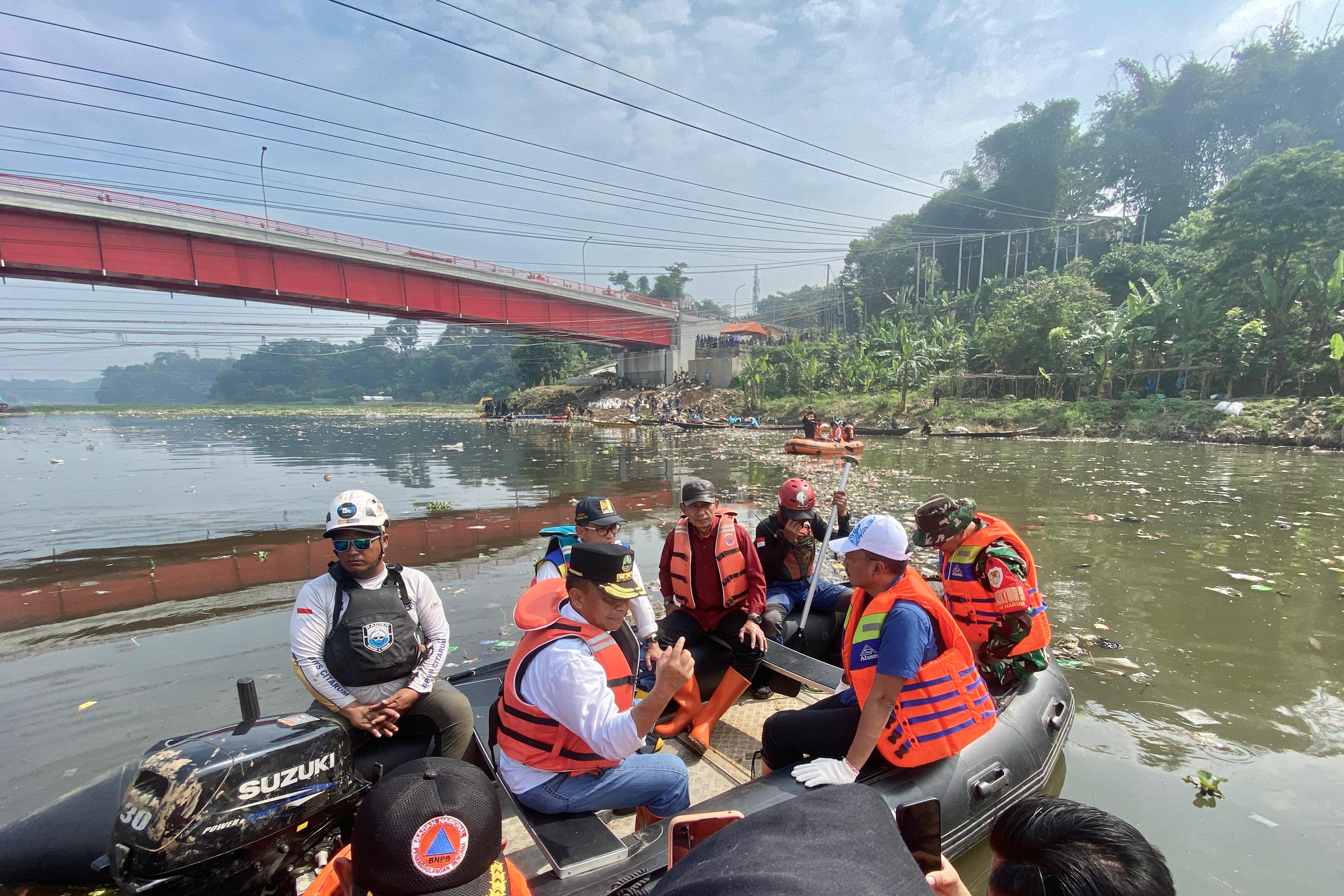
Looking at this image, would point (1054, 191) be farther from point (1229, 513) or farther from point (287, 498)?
point (287, 498)

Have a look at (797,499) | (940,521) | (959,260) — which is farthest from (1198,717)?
(959,260)

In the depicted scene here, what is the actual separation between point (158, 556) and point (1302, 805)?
13.8 m

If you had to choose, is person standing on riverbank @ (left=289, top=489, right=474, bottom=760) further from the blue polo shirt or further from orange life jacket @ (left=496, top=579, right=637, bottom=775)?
the blue polo shirt

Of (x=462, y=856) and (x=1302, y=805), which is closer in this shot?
(x=462, y=856)

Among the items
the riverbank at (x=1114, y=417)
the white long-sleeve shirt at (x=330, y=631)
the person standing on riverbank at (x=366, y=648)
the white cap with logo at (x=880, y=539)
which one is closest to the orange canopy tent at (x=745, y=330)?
the riverbank at (x=1114, y=417)

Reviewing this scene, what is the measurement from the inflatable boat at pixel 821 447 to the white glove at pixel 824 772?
18350 mm

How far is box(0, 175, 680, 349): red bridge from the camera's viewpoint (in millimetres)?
17750

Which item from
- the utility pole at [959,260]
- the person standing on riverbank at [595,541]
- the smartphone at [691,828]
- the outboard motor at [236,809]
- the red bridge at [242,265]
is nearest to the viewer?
the smartphone at [691,828]

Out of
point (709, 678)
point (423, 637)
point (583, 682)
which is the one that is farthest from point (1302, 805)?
point (423, 637)

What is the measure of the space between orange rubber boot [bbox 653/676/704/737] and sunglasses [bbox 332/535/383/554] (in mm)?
2080

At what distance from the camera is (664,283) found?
93.9 metres

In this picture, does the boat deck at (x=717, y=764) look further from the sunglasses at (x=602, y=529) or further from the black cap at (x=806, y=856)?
the black cap at (x=806, y=856)

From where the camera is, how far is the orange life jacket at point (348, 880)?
1.58 meters

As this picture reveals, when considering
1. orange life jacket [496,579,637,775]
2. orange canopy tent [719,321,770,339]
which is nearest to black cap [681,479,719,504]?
orange life jacket [496,579,637,775]
